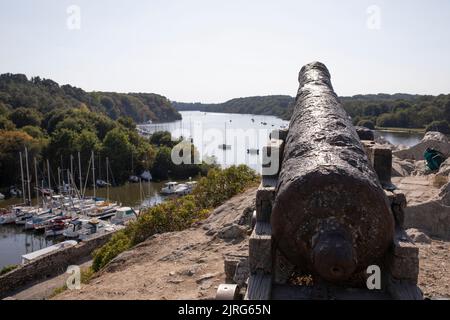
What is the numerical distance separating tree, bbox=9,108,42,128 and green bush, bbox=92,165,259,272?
45.5 metres

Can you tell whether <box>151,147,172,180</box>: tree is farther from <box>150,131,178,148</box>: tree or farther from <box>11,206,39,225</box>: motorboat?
<box>11,206,39,225</box>: motorboat

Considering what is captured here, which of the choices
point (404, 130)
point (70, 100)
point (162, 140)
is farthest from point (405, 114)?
point (70, 100)

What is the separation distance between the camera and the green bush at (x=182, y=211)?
39.8ft

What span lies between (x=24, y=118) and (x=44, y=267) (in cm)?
3961

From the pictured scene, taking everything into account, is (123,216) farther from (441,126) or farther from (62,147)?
(441,126)

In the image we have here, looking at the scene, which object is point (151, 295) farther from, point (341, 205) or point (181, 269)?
point (341, 205)

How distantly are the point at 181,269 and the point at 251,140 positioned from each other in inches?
2524

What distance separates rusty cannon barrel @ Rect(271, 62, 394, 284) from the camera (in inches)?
118

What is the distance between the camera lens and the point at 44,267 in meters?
19.4

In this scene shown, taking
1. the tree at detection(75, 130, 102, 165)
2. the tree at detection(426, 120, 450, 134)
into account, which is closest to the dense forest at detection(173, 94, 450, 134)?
the tree at detection(426, 120, 450, 134)

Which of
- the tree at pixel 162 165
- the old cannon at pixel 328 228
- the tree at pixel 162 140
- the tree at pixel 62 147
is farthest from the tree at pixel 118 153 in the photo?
the old cannon at pixel 328 228

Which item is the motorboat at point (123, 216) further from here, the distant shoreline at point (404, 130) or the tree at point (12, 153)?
the distant shoreline at point (404, 130)
